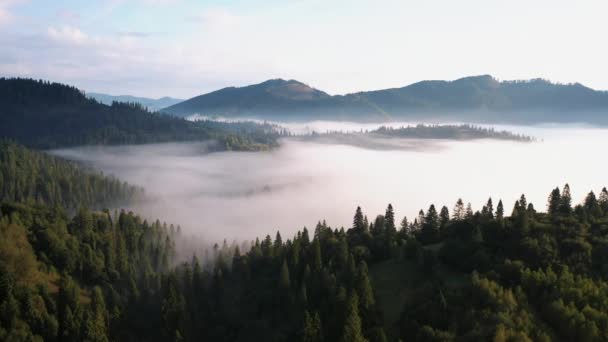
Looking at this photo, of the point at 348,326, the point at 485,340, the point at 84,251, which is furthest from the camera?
the point at 84,251

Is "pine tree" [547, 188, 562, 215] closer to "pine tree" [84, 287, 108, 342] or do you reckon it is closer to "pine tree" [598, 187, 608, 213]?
"pine tree" [598, 187, 608, 213]

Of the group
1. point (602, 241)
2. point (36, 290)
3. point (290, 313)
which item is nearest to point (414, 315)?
point (290, 313)

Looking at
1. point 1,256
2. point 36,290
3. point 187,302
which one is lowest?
point 187,302

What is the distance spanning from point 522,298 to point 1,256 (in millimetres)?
103987

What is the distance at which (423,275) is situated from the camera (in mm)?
97500

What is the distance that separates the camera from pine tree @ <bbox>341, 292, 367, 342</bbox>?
73.6 m

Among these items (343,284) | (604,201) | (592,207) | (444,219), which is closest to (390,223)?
(444,219)

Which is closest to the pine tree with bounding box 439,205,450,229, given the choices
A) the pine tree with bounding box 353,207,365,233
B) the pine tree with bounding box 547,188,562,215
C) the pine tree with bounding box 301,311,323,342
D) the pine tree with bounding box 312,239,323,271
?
the pine tree with bounding box 353,207,365,233

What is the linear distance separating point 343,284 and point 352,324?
1783 centimetres

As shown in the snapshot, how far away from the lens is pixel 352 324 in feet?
246

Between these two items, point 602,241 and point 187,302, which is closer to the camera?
point 602,241

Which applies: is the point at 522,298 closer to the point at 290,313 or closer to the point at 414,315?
the point at 414,315

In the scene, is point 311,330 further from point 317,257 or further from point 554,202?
point 554,202

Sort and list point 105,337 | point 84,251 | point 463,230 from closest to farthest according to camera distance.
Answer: point 105,337 → point 463,230 → point 84,251
